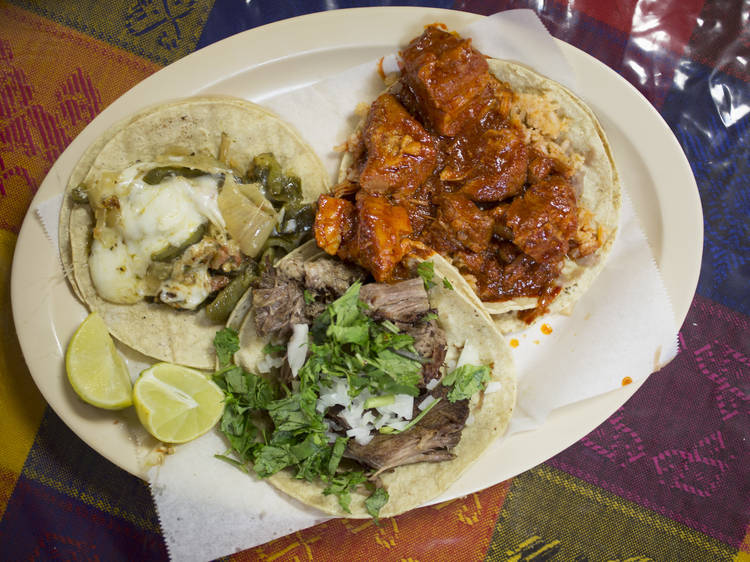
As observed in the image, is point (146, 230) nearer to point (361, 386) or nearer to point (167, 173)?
point (167, 173)

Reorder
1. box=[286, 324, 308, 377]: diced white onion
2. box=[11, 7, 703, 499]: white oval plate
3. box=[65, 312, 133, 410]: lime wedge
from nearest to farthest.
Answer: box=[286, 324, 308, 377]: diced white onion
box=[65, 312, 133, 410]: lime wedge
box=[11, 7, 703, 499]: white oval plate

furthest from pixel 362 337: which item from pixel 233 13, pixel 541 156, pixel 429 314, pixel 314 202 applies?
pixel 233 13

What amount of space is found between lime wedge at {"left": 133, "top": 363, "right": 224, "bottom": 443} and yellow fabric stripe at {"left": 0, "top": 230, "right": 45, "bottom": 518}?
42.8 inches

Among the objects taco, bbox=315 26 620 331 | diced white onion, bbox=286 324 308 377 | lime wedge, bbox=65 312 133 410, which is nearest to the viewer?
diced white onion, bbox=286 324 308 377

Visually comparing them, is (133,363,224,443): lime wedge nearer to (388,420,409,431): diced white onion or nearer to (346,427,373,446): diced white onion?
(346,427,373,446): diced white onion

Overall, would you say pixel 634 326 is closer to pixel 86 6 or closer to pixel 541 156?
pixel 541 156

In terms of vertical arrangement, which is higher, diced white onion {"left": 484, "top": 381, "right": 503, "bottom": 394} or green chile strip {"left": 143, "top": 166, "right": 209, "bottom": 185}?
green chile strip {"left": 143, "top": 166, "right": 209, "bottom": 185}

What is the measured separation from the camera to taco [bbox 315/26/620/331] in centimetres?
251

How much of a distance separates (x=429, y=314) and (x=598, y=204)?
111 centimetres

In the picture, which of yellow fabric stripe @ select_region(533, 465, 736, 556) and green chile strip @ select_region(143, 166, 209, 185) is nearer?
green chile strip @ select_region(143, 166, 209, 185)

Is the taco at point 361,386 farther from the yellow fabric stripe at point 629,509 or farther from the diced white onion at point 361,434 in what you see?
the yellow fabric stripe at point 629,509

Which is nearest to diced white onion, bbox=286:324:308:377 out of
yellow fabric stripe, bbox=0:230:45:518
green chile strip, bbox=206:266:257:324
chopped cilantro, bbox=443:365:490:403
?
green chile strip, bbox=206:266:257:324

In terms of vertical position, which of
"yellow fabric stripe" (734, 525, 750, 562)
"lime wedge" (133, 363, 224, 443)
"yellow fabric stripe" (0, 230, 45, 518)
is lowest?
"yellow fabric stripe" (734, 525, 750, 562)

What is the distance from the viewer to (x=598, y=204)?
2.72 meters
